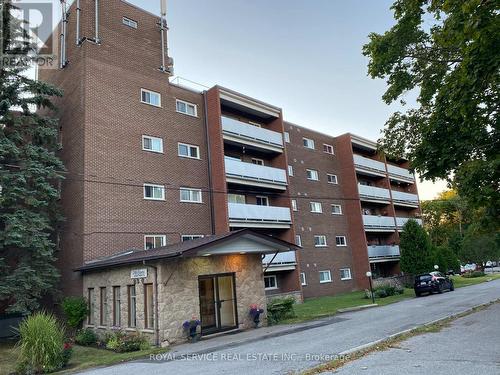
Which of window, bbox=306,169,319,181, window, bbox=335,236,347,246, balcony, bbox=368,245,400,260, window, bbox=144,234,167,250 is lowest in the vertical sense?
balcony, bbox=368,245,400,260

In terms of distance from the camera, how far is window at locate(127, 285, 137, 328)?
52.3ft

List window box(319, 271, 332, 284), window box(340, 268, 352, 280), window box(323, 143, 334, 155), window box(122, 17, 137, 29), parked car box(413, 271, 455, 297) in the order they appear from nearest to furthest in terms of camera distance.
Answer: window box(122, 17, 137, 29), parked car box(413, 271, 455, 297), window box(319, 271, 332, 284), window box(340, 268, 352, 280), window box(323, 143, 334, 155)

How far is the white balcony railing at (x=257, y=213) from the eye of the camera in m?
25.3

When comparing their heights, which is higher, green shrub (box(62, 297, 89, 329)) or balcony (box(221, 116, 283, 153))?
balcony (box(221, 116, 283, 153))

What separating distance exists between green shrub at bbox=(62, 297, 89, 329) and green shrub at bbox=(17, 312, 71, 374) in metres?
6.01

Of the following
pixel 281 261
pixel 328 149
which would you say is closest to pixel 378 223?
pixel 328 149

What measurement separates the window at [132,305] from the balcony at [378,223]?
2517 centimetres

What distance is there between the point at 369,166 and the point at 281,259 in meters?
17.4

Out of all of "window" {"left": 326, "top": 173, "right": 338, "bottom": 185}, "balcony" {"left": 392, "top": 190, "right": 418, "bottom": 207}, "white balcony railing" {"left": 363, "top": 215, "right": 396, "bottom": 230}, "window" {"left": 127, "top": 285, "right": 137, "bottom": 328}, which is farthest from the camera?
"balcony" {"left": 392, "top": 190, "right": 418, "bottom": 207}

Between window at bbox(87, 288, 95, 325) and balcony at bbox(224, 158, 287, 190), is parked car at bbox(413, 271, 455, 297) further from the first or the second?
window at bbox(87, 288, 95, 325)

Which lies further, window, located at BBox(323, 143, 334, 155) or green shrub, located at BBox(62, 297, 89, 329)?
window, located at BBox(323, 143, 334, 155)

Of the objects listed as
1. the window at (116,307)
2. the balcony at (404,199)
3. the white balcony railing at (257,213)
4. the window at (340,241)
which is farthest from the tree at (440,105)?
the balcony at (404,199)

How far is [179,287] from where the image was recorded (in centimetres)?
1527

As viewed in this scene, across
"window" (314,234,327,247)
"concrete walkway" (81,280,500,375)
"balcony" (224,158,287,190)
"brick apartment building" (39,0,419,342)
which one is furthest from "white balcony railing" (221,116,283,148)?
"concrete walkway" (81,280,500,375)
